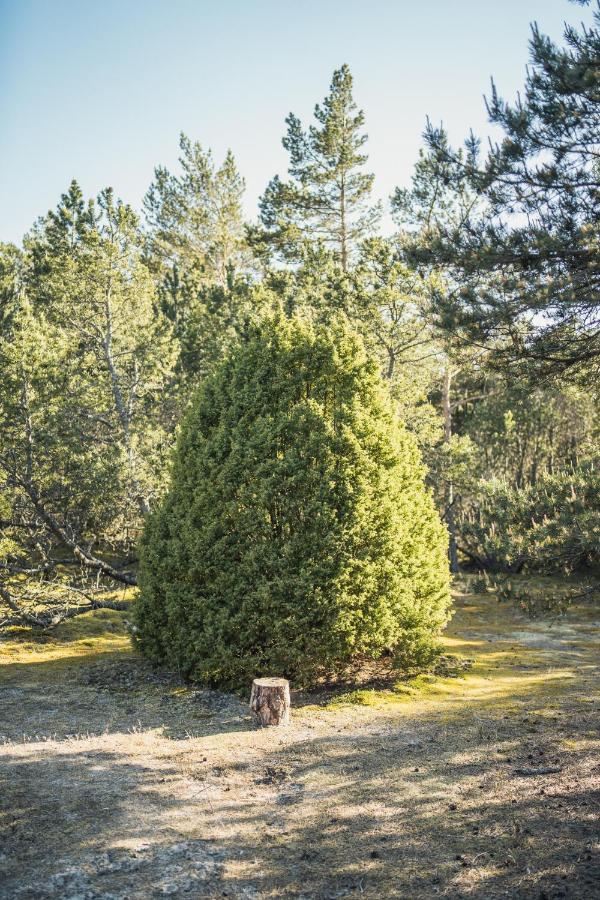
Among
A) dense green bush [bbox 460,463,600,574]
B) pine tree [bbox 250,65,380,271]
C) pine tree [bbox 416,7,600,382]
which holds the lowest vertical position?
dense green bush [bbox 460,463,600,574]

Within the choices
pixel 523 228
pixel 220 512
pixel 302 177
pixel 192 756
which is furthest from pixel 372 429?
pixel 302 177

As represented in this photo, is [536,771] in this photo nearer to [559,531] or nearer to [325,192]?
[559,531]

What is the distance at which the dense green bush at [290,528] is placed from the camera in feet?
26.1

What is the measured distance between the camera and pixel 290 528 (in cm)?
826

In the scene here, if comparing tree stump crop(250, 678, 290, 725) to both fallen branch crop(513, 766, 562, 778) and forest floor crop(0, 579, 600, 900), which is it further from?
fallen branch crop(513, 766, 562, 778)

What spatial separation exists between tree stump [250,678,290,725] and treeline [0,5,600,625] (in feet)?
9.52

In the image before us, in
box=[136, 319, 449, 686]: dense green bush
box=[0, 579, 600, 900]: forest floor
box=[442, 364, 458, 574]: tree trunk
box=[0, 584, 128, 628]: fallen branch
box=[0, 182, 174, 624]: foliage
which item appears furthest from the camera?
box=[442, 364, 458, 574]: tree trunk

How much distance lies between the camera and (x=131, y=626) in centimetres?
1009

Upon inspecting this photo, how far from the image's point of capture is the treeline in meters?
6.94

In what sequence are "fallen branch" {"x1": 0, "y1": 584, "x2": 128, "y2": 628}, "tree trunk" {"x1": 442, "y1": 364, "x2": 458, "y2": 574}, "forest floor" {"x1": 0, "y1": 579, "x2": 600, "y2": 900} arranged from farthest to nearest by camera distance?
"tree trunk" {"x1": 442, "y1": 364, "x2": 458, "y2": 574}, "fallen branch" {"x1": 0, "y1": 584, "x2": 128, "y2": 628}, "forest floor" {"x1": 0, "y1": 579, "x2": 600, "y2": 900}

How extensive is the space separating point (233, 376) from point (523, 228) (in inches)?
161

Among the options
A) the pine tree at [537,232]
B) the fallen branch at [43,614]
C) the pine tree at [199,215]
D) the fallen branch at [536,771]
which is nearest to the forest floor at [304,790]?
the fallen branch at [536,771]

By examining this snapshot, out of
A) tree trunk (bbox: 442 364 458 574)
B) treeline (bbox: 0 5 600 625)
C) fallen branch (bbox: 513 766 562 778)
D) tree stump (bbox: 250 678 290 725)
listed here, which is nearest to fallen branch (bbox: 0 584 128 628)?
treeline (bbox: 0 5 600 625)

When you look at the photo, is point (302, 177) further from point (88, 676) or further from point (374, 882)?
point (374, 882)
